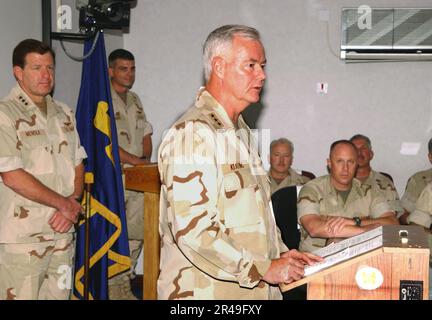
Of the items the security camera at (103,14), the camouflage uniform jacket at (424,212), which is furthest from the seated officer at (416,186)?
the security camera at (103,14)

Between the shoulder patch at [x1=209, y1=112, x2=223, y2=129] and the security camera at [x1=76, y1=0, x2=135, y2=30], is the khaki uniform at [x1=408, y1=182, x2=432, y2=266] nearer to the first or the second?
the shoulder patch at [x1=209, y1=112, x2=223, y2=129]

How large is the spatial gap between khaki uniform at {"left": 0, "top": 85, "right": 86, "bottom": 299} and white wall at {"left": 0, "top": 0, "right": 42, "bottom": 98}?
1.81 feet

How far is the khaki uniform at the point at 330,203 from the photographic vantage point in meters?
4.05

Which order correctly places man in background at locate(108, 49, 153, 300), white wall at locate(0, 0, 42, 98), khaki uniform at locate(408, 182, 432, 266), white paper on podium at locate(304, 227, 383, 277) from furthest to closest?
man in background at locate(108, 49, 153, 300), white wall at locate(0, 0, 42, 98), khaki uniform at locate(408, 182, 432, 266), white paper on podium at locate(304, 227, 383, 277)

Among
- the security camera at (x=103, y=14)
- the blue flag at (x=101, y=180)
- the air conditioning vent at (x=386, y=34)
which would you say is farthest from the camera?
the air conditioning vent at (x=386, y=34)

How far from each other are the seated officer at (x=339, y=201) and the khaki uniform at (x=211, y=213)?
70.8 inches

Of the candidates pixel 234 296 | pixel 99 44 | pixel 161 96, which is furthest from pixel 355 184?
pixel 161 96

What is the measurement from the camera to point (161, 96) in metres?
6.64

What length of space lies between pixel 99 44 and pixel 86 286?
1.62 metres

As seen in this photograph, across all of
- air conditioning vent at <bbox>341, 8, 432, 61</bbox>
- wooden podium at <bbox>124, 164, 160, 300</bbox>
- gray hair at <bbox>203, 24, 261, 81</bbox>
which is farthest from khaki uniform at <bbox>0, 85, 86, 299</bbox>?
air conditioning vent at <bbox>341, 8, 432, 61</bbox>

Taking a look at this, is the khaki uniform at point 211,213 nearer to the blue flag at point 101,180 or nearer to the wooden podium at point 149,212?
the wooden podium at point 149,212

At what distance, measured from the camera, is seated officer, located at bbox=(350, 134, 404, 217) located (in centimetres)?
523

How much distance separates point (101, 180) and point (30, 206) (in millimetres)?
1028

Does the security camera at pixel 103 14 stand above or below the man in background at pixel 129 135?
above
